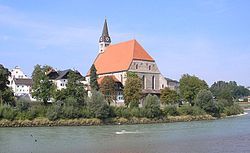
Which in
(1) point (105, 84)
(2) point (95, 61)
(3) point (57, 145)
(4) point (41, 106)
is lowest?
(3) point (57, 145)

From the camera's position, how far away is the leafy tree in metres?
61.7

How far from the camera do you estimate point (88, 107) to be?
6303 cm

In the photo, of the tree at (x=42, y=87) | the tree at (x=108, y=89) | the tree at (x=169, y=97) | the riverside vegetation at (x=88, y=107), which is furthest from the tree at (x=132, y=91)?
the tree at (x=42, y=87)

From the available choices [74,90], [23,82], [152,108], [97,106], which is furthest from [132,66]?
[23,82]

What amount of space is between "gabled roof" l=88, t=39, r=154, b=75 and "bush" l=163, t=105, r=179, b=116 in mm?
20283

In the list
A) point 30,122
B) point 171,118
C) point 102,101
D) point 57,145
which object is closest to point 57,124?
point 30,122

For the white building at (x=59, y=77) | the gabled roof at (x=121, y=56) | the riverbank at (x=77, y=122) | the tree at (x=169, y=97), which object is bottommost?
the riverbank at (x=77, y=122)

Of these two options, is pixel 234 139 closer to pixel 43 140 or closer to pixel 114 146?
pixel 114 146

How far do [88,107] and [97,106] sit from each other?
184 cm

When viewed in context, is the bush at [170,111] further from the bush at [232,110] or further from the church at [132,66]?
the bush at [232,110]

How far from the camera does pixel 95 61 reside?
102875mm

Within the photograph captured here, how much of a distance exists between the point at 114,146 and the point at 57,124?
2922cm

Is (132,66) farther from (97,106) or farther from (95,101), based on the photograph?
(97,106)

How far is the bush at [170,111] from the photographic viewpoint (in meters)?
69.2
